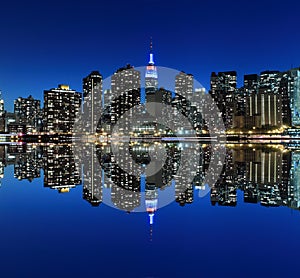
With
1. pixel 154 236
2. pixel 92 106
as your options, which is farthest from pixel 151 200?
pixel 92 106

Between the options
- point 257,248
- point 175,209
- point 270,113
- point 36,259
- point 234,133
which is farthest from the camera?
point 270,113

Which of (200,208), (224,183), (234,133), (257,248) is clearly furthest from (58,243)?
Answer: (234,133)

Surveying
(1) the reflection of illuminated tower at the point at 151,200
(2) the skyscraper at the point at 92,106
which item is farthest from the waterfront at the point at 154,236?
(2) the skyscraper at the point at 92,106

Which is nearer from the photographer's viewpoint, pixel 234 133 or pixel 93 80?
pixel 234 133

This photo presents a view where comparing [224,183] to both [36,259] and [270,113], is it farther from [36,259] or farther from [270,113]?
[270,113]

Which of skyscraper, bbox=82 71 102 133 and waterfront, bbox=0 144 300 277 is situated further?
skyscraper, bbox=82 71 102 133

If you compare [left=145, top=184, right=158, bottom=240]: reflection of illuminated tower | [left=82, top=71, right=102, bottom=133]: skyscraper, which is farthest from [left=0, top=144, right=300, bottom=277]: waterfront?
[left=82, top=71, right=102, bottom=133]: skyscraper

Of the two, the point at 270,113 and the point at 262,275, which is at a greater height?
the point at 270,113

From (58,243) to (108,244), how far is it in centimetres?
76

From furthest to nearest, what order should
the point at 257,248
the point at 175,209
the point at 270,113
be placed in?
the point at 270,113 → the point at 175,209 → the point at 257,248

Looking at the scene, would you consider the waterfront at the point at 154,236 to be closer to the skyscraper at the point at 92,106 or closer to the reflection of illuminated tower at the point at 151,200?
the reflection of illuminated tower at the point at 151,200

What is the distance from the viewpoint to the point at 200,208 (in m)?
8.95

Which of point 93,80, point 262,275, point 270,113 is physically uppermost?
point 93,80

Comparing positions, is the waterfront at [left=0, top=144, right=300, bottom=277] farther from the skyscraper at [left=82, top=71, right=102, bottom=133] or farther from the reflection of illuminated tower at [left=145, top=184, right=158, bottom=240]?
the skyscraper at [left=82, top=71, right=102, bottom=133]
